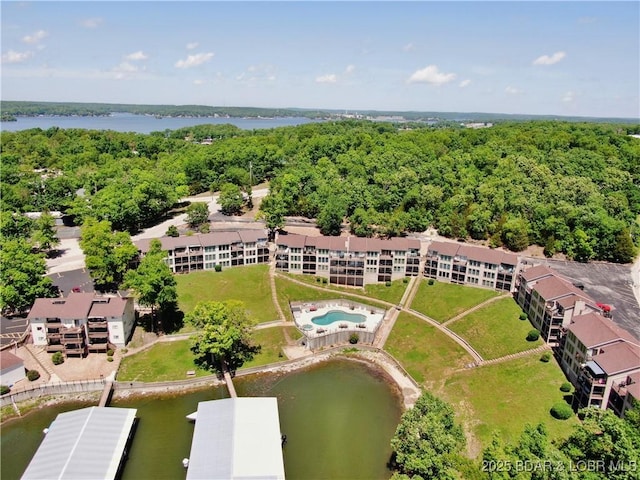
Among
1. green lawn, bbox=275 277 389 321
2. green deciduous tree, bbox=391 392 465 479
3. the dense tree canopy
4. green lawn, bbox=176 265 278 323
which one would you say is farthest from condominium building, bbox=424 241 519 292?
green deciduous tree, bbox=391 392 465 479

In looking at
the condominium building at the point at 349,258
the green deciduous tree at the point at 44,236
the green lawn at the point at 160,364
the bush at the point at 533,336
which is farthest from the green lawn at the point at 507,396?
the green deciduous tree at the point at 44,236

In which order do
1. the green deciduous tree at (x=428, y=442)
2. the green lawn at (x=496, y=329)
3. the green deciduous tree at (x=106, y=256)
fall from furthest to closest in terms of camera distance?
the green deciduous tree at (x=106, y=256) < the green lawn at (x=496, y=329) < the green deciduous tree at (x=428, y=442)

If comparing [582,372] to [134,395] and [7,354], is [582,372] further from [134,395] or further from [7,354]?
[7,354]

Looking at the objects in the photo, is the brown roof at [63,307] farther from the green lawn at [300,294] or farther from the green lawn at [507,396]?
the green lawn at [507,396]

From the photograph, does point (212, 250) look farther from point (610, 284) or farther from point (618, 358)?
point (610, 284)

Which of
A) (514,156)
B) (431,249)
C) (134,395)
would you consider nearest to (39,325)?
(134,395)

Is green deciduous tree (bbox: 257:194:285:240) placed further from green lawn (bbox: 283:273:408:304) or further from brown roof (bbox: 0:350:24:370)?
brown roof (bbox: 0:350:24:370)
